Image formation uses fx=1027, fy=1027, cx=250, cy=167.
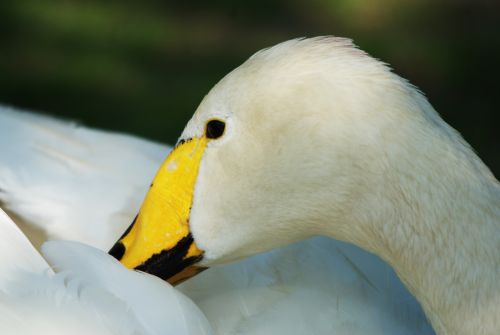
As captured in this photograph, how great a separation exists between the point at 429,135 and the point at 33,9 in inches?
122

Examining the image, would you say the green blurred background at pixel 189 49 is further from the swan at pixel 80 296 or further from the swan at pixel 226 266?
the swan at pixel 80 296

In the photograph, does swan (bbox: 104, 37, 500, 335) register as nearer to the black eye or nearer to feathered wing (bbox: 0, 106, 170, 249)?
the black eye

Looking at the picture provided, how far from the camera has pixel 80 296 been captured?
192cm

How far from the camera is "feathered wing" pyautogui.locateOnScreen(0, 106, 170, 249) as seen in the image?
223cm

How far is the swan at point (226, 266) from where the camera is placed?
2.08m

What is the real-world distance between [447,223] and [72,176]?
919 millimetres

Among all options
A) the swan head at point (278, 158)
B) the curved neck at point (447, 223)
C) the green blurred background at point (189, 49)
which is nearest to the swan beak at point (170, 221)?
the swan head at point (278, 158)

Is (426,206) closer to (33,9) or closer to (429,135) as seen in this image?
(429,135)

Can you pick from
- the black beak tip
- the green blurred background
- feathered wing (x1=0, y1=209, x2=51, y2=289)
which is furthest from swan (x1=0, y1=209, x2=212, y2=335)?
the green blurred background

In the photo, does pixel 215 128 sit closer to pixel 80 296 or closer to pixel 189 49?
pixel 80 296

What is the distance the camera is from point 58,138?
8.19 feet

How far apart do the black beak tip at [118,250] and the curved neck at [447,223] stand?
1.65 ft

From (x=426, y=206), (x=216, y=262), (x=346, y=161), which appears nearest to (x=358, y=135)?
(x=346, y=161)

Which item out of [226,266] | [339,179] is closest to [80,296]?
[226,266]
